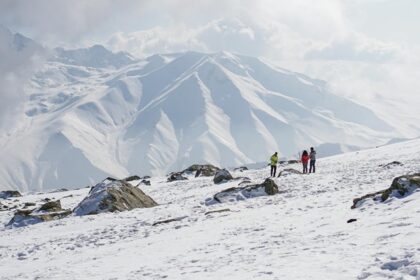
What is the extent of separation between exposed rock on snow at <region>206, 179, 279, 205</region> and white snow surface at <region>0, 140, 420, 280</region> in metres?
1.19

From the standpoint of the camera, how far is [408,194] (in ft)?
65.1

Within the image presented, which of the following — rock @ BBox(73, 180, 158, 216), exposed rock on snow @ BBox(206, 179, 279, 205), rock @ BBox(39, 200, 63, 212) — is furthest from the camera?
rock @ BBox(39, 200, 63, 212)

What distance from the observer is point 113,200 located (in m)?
32.2

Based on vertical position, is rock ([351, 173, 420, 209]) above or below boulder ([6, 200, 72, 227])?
above

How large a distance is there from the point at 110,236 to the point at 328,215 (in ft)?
33.7

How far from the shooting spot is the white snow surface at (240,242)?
42.5 feet

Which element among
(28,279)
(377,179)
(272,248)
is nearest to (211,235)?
(272,248)

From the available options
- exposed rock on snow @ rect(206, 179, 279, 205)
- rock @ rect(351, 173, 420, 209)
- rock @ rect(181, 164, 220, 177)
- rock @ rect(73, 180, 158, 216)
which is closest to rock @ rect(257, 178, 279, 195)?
exposed rock on snow @ rect(206, 179, 279, 205)

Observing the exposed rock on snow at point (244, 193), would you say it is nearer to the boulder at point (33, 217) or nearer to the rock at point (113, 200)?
the rock at point (113, 200)

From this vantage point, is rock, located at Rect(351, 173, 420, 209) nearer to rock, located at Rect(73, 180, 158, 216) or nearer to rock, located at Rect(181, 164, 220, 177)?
rock, located at Rect(73, 180, 158, 216)

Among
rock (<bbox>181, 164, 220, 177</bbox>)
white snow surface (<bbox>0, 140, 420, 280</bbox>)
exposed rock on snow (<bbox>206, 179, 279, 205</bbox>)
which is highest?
rock (<bbox>181, 164, 220, 177</bbox>)

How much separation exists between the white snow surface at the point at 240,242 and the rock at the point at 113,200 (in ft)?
5.63

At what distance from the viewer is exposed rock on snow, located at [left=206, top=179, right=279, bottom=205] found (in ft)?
101

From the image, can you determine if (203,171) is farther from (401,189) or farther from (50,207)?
(401,189)
